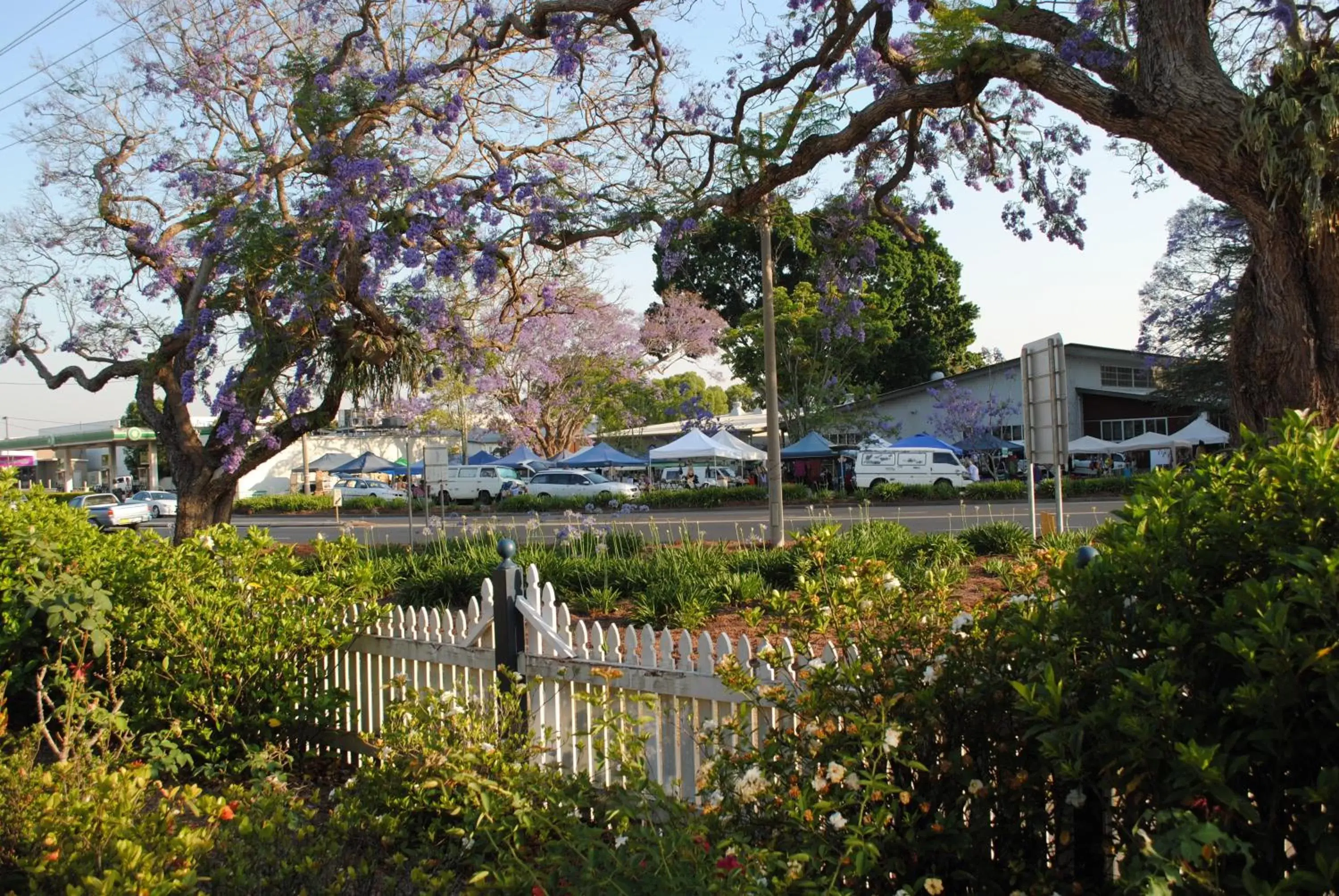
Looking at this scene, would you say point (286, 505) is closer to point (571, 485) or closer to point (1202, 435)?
point (571, 485)

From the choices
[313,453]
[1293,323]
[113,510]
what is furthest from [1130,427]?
[313,453]

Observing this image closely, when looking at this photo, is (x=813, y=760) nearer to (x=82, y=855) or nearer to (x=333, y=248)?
(x=82, y=855)

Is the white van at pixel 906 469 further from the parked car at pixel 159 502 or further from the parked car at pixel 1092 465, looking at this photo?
the parked car at pixel 159 502

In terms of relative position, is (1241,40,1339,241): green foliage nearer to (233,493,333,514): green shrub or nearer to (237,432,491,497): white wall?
(233,493,333,514): green shrub

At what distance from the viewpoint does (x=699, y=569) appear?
10.3m

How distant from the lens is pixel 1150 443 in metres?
37.8

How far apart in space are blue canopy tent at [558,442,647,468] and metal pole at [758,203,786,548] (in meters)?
23.6

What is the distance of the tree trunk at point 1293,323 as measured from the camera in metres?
6.68

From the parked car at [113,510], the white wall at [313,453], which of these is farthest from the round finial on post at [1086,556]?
the white wall at [313,453]

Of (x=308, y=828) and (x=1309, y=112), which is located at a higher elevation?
(x=1309, y=112)

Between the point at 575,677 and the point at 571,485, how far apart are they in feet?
108

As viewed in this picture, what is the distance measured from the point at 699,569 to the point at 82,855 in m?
7.46


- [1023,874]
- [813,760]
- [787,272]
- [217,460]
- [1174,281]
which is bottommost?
[1023,874]

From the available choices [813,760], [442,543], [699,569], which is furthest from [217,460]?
[813,760]
